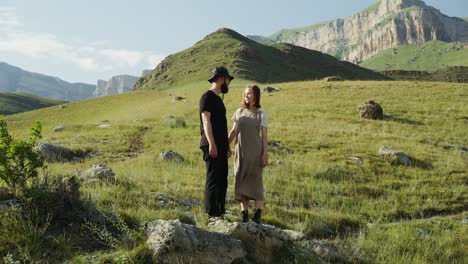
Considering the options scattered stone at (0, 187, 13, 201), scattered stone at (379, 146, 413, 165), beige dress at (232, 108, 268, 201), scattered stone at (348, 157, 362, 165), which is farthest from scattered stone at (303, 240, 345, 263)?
scattered stone at (379, 146, 413, 165)

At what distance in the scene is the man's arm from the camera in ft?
24.4

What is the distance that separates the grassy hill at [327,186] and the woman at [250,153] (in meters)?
0.70

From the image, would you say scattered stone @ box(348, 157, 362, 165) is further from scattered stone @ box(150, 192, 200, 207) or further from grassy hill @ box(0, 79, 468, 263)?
scattered stone @ box(150, 192, 200, 207)

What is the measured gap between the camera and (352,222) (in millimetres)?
9469

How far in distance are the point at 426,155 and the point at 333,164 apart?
5653 millimetres

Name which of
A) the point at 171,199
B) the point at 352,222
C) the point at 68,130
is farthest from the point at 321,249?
the point at 68,130

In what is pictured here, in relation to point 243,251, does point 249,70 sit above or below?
above

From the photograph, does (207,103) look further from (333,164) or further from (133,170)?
(333,164)

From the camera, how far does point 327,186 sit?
41.2ft

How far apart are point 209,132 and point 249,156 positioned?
1.10 meters

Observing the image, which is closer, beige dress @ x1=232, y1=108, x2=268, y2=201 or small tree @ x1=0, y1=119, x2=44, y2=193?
small tree @ x1=0, y1=119, x2=44, y2=193

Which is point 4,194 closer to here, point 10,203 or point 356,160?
point 10,203

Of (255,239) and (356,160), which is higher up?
(255,239)

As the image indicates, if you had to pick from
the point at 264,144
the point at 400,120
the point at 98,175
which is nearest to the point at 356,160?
the point at 264,144
